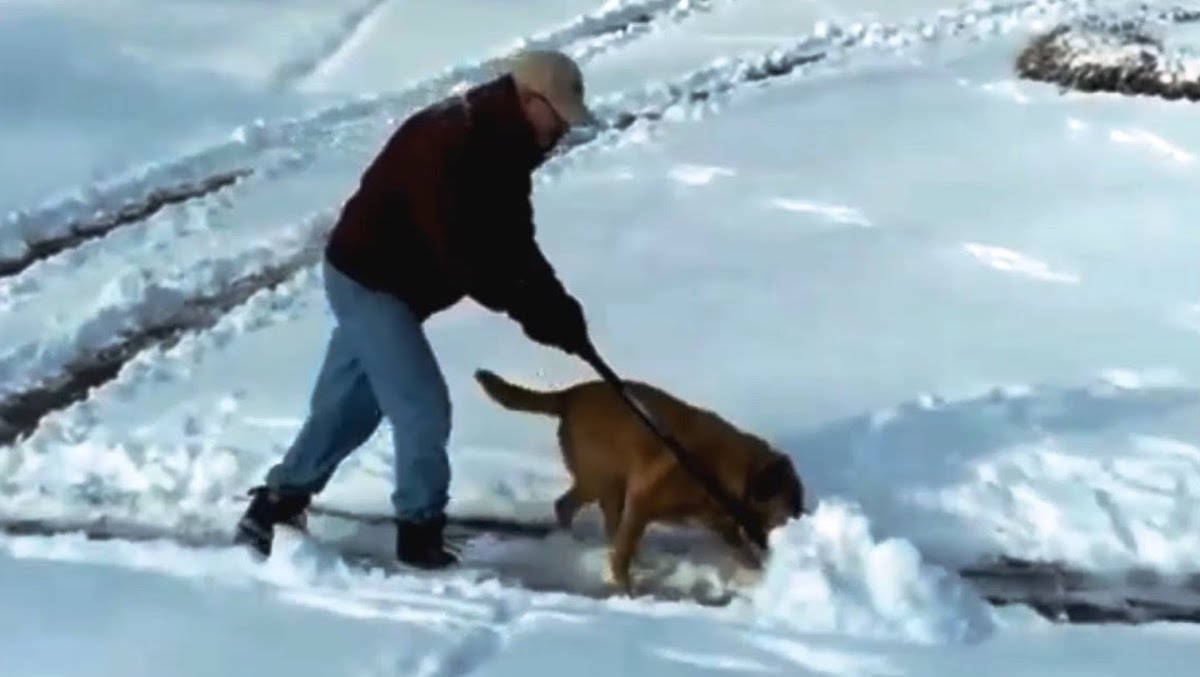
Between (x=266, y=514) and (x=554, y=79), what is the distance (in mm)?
1452

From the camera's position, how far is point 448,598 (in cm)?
490

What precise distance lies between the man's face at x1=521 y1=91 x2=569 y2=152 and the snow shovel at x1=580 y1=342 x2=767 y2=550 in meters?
0.54

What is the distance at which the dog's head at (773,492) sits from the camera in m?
4.99

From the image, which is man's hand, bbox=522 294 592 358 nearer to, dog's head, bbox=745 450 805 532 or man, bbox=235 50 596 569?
man, bbox=235 50 596 569

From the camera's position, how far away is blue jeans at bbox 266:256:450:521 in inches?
193

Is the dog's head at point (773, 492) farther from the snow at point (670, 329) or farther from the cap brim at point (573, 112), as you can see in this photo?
the cap brim at point (573, 112)

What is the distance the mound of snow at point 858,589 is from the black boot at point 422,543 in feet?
2.78

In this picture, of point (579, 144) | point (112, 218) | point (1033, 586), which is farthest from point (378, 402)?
point (579, 144)

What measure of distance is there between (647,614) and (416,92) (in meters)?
5.68

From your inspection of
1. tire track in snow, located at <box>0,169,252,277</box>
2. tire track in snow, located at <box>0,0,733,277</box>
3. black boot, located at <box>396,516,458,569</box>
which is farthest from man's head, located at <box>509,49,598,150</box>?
tire track in snow, located at <box>0,0,733,277</box>

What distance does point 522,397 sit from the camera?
207 inches

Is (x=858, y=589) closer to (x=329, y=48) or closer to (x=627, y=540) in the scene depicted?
(x=627, y=540)

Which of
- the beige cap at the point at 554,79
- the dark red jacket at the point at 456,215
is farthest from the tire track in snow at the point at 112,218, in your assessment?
the beige cap at the point at 554,79

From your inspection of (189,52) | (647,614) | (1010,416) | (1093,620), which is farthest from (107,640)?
(189,52)
